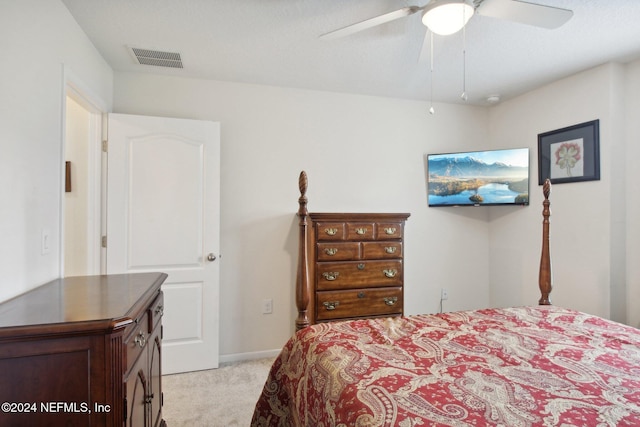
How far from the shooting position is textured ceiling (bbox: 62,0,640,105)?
1985 mm

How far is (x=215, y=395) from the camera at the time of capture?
7.99 feet

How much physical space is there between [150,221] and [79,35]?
1.34 meters

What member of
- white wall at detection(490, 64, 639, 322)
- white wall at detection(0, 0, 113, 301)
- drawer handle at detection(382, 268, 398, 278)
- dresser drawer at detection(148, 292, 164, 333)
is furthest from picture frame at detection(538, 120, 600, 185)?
white wall at detection(0, 0, 113, 301)

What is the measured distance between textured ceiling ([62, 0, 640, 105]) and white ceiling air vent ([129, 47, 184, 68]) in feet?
0.20

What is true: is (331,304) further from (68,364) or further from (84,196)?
(84,196)

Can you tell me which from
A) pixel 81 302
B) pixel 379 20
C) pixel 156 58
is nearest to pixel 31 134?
pixel 81 302

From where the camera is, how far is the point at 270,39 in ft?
7.64

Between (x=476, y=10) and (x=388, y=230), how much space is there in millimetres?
1746

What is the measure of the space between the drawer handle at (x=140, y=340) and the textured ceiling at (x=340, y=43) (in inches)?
70.7

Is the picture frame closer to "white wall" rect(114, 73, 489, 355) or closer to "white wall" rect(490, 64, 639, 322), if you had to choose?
"white wall" rect(490, 64, 639, 322)

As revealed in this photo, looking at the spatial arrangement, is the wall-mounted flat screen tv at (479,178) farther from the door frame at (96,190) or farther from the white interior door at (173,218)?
the door frame at (96,190)

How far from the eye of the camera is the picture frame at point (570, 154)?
275cm

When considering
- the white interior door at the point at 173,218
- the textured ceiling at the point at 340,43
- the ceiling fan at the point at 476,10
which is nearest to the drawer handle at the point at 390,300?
the white interior door at the point at 173,218

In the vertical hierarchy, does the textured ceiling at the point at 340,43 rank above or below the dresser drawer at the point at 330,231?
above
